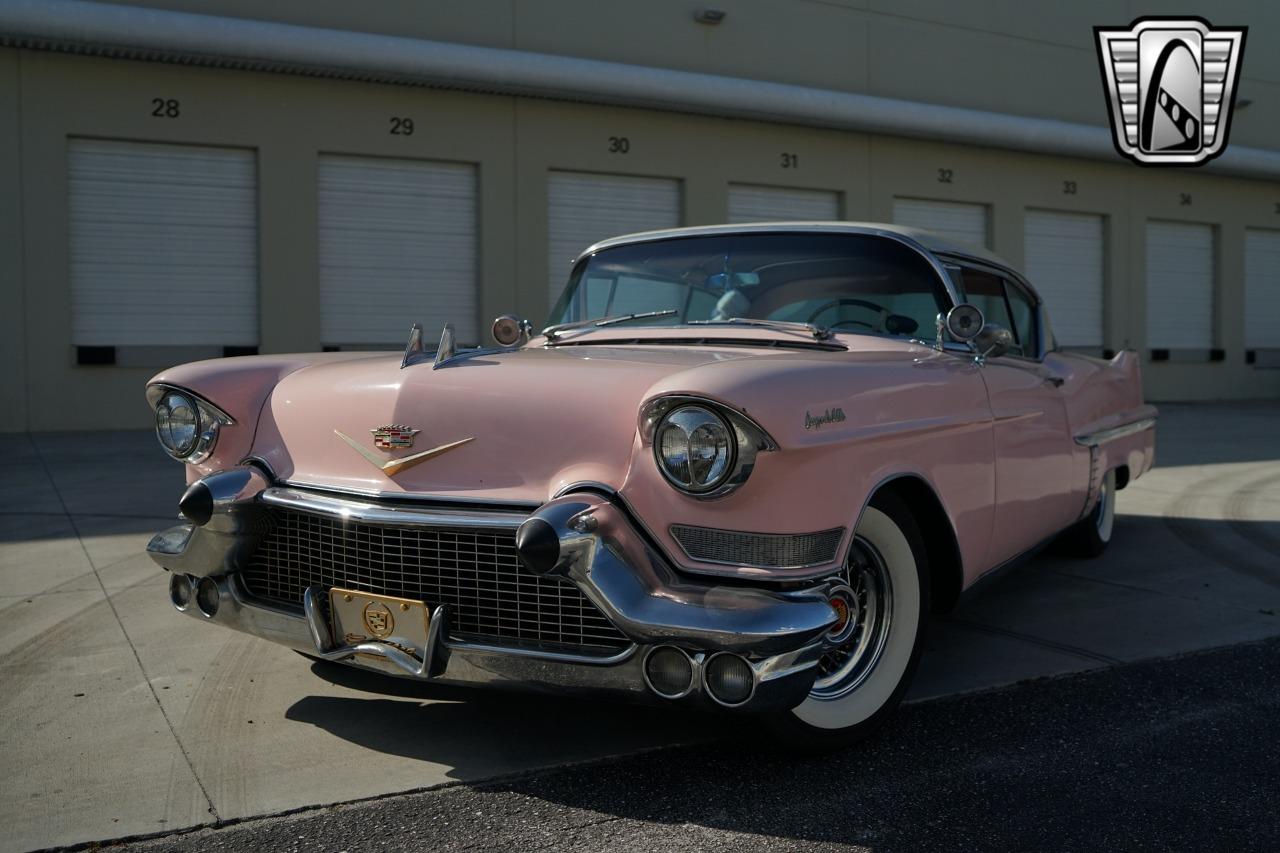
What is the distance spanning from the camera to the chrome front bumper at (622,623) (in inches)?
95.2

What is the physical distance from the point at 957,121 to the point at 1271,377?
8.32 meters

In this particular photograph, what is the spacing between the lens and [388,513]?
2.75m

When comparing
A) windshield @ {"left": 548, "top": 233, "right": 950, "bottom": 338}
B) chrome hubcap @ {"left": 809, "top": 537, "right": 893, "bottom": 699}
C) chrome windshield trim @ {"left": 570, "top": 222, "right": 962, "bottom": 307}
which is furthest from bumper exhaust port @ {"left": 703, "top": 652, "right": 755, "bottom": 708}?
chrome windshield trim @ {"left": 570, "top": 222, "right": 962, "bottom": 307}

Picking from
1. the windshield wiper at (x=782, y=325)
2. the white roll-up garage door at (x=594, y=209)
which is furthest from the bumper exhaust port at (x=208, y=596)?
the white roll-up garage door at (x=594, y=209)

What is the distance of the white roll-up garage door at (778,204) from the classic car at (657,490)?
10809 mm

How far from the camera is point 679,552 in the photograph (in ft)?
8.41

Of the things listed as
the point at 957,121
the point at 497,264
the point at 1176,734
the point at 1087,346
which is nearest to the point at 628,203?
the point at 497,264

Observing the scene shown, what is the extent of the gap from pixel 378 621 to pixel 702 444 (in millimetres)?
896

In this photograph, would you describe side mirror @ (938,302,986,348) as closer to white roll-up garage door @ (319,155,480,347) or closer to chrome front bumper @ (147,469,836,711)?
chrome front bumper @ (147,469,836,711)

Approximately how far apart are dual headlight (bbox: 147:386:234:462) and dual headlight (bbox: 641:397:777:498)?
143 cm

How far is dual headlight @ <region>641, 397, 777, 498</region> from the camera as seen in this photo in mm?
2518

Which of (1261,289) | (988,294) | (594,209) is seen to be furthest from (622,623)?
(1261,289)

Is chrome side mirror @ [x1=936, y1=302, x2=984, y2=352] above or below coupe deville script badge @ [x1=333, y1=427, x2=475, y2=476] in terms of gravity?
above

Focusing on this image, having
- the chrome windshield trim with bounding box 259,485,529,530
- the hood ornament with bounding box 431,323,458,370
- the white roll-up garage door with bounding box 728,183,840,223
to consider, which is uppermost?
the white roll-up garage door with bounding box 728,183,840,223
